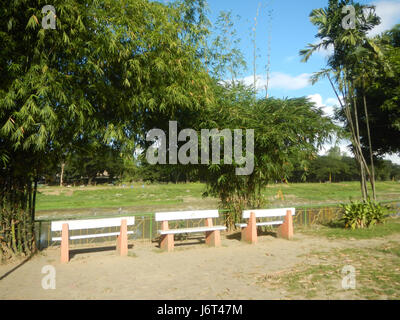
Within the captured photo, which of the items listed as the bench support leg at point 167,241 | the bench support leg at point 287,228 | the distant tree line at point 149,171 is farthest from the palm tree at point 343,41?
the bench support leg at point 167,241

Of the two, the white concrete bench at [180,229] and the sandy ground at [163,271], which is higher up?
the white concrete bench at [180,229]

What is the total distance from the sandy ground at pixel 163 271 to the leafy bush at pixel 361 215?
1995 millimetres

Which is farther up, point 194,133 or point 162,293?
point 194,133

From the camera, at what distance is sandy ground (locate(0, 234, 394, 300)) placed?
Result: 4.21 m

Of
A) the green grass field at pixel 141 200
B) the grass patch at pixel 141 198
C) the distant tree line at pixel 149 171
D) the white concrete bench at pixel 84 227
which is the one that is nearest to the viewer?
the white concrete bench at pixel 84 227

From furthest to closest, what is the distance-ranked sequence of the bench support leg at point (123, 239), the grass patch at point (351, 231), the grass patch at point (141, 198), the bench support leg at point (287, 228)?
1. the grass patch at point (141, 198)
2. the grass patch at point (351, 231)
3. the bench support leg at point (287, 228)
4. the bench support leg at point (123, 239)

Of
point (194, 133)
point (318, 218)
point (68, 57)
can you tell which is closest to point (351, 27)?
point (318, 218)

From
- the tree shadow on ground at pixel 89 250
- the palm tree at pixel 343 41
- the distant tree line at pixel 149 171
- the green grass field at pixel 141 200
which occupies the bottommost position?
the green grass field at pixel 141 200

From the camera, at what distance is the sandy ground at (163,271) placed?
4215mm

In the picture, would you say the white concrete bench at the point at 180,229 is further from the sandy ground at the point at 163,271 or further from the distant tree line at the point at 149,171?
the distant tree line at the point at 149,171

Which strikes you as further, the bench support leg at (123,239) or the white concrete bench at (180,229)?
the white concrete bench at (180,229)

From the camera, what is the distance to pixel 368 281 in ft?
14.8

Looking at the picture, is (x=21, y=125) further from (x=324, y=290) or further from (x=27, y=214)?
(x=324, y=290)

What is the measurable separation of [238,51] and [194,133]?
4.00 meters
